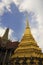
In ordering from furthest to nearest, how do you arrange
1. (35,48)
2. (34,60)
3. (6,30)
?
1. (6,30)
2. (35,48)
3. (34,60)

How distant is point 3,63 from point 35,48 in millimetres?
7258

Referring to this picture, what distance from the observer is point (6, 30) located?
181 ft

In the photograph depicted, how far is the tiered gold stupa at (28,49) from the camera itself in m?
49.6

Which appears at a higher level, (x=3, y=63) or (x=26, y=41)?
(x=26, y=41)

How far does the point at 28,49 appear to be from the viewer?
51.0m

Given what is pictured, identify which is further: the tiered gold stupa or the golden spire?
the golden spire

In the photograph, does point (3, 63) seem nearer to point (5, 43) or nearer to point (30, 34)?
point (5, 43)

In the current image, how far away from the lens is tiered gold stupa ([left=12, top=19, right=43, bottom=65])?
49.6m

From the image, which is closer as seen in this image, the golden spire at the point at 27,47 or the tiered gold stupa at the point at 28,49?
the tiered gold stupa at the point at 28,49

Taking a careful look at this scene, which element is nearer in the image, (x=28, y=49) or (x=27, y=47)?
(x=28, y=49)

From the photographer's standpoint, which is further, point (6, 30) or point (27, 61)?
point (6, 30)

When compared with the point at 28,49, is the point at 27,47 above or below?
above

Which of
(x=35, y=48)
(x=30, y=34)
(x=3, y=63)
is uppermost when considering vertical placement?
(x=30, y=34)

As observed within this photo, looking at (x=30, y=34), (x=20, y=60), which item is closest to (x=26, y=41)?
(x=30, y=34)
